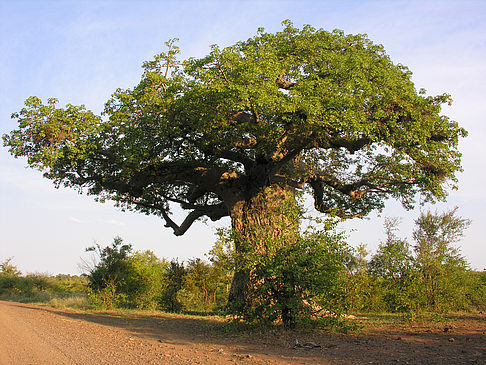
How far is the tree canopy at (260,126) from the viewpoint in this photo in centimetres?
946

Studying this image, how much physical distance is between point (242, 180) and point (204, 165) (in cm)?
122

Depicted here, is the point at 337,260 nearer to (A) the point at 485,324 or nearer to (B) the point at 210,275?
(A) the point at 485,324

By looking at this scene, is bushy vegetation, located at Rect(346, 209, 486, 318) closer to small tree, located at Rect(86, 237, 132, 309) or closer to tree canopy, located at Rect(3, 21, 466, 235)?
tree canopy, located at Rect(3, 21, 466, 235)

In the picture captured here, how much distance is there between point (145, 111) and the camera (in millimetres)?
10648

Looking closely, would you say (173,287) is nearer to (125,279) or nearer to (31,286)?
(125,279)

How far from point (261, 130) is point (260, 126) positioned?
10 centimetres

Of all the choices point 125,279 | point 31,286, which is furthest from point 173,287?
point 31,286

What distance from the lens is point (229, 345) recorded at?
7164 millimetres

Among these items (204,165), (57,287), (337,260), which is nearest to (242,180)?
(204,165)

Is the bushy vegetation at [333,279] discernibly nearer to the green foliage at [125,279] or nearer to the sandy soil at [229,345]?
the sandy soil at [229,345]

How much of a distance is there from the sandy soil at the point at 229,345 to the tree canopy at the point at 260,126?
2.78 metres

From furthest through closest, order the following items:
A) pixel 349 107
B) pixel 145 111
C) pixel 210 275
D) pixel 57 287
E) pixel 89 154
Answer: pixel 57 287 → pixel 210 275 → pixel 89 154 → pixel 145 111 → pixel 349 107

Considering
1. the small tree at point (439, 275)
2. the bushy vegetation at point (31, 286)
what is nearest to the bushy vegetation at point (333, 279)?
the small tree at point (439, 275)

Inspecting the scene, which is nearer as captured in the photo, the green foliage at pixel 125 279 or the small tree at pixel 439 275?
the small tree at pixel 439 275
